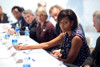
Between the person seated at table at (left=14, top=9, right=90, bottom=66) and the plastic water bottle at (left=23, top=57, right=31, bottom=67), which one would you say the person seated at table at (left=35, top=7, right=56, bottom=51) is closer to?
the person seated at table at (left=14, top=9, right=90, bottom=66)

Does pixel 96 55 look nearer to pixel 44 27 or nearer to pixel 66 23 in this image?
pixel 66 23

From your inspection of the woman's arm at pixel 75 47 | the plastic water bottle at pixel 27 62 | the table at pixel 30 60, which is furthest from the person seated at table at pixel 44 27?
the plastic water bottle at pixel 27 62

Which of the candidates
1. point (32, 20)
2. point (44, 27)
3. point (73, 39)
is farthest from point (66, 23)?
point (32, 20)

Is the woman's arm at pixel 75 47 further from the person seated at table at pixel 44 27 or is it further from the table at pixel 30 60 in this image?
A: the person seated at table at pixel 44 27

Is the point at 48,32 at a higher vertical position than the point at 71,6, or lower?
lower

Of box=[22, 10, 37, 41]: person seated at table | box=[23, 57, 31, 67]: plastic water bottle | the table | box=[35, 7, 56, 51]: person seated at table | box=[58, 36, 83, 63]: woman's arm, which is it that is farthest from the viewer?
box=[22, 10, 37, 41]: person seated at table

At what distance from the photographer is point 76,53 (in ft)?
6.98

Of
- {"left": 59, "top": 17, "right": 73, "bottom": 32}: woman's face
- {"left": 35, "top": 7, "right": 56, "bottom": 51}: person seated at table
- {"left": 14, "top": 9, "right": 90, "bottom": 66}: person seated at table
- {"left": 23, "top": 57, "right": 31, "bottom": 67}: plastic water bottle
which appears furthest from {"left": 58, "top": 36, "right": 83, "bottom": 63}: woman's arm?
{"left": 35, "top": 7, "right": 56, "bottom": 51}: person seated at table

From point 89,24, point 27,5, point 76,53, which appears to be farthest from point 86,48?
point 27,5

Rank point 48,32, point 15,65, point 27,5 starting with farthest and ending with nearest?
point 27,5 < point 48,32 < point 15,65

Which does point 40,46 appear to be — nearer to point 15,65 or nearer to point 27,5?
point 15,65

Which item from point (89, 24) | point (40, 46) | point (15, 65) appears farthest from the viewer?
point (89, 24)

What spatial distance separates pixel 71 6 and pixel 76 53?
3.73 m

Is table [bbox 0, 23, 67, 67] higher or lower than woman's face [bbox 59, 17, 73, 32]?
lower
